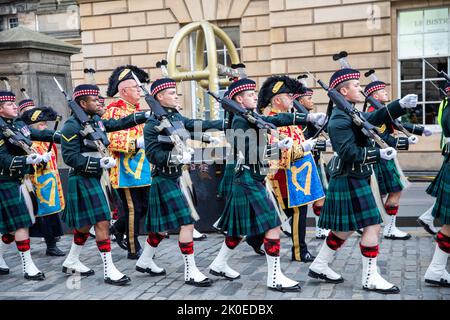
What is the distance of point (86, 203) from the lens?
5.57m

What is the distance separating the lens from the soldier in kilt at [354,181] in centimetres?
481

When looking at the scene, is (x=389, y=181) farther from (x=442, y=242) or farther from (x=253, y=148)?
(x=253, y=148)

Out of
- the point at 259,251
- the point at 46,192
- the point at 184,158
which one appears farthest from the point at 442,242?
the point at 46,192

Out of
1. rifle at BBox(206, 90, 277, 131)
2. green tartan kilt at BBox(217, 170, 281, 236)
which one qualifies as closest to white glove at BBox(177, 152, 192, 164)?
green tartan kilt at BBox(217, 170, 281, 236)

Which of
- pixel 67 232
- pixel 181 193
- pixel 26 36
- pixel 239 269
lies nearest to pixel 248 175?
pixel 181 193

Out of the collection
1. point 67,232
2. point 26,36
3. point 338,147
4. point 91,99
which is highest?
point 26,36

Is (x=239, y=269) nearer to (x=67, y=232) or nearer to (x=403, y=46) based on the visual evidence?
(x=67, y=232)

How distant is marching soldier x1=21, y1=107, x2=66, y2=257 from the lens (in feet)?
22.6

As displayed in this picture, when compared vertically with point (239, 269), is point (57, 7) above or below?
above

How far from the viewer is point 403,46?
12.9 metres

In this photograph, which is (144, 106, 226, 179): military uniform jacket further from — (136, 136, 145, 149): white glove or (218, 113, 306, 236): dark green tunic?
(136, 136, 145, 149): white glove

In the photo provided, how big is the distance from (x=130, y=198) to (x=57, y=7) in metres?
21.3
